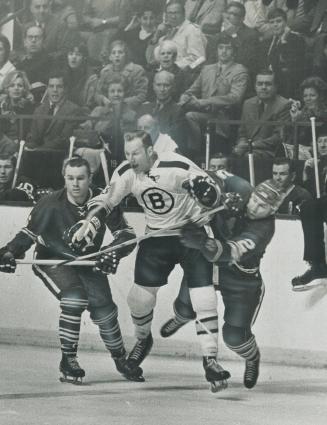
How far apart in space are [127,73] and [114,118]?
20cm

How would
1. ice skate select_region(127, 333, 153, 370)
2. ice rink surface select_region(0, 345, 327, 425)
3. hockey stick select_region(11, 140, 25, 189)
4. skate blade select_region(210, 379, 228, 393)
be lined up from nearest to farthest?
ice rink surface select_region(0, 345, 327, 425) → skate blade select_region(210, 379, 228, 393) → ice skate select_region(127, 333, 153, 370) → hockey stick select_region(11, 140, 25, 189)

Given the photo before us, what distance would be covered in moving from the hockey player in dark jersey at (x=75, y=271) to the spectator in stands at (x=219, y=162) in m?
0.46

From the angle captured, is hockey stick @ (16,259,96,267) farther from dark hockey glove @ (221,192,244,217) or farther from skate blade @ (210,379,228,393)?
skate blade @ (210,379,228,393)

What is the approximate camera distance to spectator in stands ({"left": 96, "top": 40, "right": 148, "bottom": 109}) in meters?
5.00

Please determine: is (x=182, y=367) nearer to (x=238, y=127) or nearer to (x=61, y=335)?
(x=61, y=335)

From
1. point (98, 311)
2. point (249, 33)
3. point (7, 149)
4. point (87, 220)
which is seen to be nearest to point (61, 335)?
point (98, 311)

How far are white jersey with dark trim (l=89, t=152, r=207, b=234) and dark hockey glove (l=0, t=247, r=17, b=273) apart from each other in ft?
1.78

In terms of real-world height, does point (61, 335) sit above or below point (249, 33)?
below

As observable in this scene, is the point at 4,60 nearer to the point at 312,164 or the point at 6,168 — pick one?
the point at 6,168

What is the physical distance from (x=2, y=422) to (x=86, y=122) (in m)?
1.44

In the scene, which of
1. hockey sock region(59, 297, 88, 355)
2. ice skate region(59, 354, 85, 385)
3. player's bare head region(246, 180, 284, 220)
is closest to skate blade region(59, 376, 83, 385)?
ice skate region(59, 354, 85, 385)

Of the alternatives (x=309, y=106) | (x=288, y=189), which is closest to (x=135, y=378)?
(x=288, y=189)

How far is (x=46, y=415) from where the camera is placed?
4.41 m

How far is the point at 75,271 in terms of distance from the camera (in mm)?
4996
